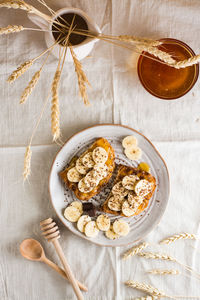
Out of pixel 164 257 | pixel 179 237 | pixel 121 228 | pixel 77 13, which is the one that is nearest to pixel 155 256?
pixel 164 257

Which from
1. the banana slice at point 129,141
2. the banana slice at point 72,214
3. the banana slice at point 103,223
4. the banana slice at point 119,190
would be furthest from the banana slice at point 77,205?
the banana slice at point 129,141

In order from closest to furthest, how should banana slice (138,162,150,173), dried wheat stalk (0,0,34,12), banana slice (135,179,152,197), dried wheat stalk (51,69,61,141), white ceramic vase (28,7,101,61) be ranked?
dried wheat stalk (0,0,34,12), dried wheat stalk (51,69,61,141), white ceramic vase (28,7,101,61), banana slice (135,179,152,197), banana slice (138,162,150,173)

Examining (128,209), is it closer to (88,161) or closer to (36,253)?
(88,161)

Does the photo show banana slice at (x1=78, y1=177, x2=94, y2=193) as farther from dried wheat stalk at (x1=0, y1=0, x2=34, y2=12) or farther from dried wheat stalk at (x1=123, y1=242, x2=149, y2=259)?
dried wheat stalk at (x1=0, y1=0, x2=34, y2=12)

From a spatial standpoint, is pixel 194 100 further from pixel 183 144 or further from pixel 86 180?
pixel 86 180

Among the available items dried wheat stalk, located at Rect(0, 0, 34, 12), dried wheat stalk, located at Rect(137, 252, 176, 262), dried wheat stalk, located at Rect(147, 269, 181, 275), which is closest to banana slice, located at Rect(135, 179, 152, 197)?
dried wheat stalk, located at Rect(137, 252, 176, 262)

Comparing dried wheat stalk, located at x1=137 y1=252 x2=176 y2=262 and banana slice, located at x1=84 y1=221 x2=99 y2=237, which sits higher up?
banana slice, located at x1=84 y1=221 x2=99 y2=237
